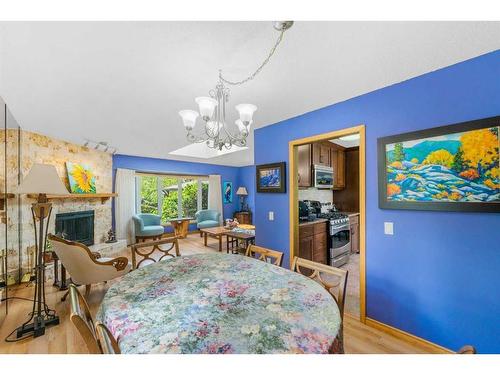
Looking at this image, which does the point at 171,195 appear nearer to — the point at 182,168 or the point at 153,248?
the point at 182,168

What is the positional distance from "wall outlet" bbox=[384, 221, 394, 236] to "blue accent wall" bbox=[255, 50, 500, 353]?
0.11 feet

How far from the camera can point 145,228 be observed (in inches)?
201

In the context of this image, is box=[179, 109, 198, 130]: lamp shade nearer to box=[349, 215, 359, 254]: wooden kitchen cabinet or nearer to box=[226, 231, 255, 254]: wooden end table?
box=[226, 231, 255, 254]: wooden end table

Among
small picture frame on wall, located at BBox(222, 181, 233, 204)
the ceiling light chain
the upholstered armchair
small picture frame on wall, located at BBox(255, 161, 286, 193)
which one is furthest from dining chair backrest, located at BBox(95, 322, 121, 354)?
small picture frame on wall, located at BBox(222, 181, 233, 204)

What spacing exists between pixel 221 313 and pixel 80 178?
4.53m

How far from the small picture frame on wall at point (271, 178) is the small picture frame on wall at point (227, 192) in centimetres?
431

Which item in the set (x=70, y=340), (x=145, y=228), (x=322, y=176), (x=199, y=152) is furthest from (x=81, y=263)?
(x=199, y=152)

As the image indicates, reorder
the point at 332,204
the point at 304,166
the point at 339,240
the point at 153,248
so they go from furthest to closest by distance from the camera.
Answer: the point at 332,204, the point at 339,240, the point at 304,166, the point at 153,248

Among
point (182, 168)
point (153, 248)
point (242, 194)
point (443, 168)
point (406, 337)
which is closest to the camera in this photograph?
point (443, 168)

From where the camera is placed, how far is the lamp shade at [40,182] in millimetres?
1898

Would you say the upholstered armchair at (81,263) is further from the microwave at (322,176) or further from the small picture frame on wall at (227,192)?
the small picture frame on wall at (227,192)

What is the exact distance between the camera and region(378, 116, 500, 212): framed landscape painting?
1.45 metres

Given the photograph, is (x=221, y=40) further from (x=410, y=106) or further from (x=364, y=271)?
(x=364, y=271)
